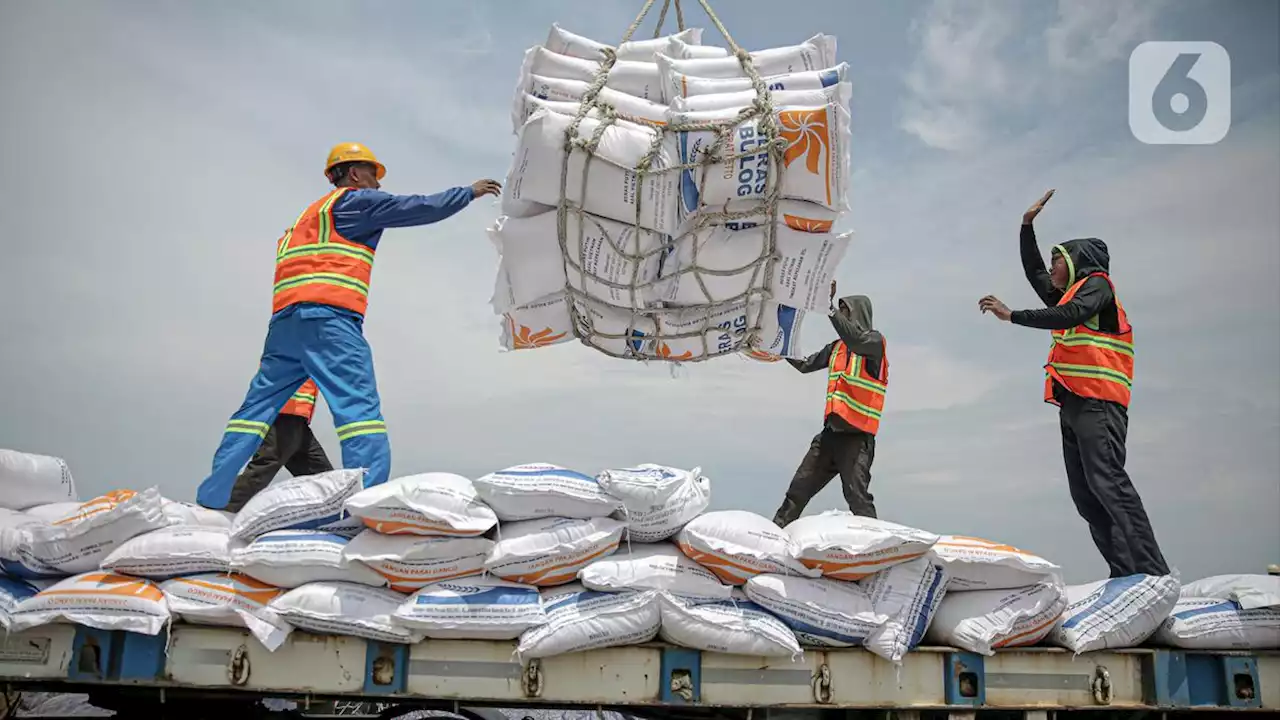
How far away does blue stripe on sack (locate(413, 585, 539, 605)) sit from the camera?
300 centimetres

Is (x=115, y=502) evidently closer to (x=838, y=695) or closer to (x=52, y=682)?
(x=52, y=682)

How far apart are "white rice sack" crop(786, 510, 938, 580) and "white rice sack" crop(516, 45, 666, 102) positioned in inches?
77.9

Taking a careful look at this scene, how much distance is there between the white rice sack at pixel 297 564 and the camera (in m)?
3.07

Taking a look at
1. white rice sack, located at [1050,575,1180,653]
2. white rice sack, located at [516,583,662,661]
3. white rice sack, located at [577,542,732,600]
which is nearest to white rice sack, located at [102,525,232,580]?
white rice sack, located at [516,583,662,661]

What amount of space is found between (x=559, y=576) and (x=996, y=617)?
4.87ft

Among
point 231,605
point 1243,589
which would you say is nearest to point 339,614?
point 231,605

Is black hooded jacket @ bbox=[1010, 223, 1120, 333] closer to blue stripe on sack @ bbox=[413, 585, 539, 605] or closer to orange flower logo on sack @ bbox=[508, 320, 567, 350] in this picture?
orange flower logo on sack @ bbox=[508, 320, 567, 350]

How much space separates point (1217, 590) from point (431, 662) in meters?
2.93

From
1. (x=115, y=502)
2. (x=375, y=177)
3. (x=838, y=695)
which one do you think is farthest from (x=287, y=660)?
(x=375, y=177)

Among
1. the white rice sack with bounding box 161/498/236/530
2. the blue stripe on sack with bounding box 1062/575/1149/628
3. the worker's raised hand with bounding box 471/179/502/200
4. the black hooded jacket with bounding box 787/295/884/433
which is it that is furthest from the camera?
the black hooded jacket with bounding box 787/295/884/433

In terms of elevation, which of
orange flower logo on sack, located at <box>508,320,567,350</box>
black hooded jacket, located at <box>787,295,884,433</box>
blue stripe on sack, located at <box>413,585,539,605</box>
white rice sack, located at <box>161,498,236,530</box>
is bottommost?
blue stripe on sack, located at <box>413,585,539,605</box>

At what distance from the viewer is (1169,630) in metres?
3.34

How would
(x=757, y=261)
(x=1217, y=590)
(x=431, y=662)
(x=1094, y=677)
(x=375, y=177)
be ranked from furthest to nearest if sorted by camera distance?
1. (x=375, y=177)
2. (x=757, y=261)
3. (x=1217, y=590)
4. (x=1094, y=677)
5. (x=431, y=662)

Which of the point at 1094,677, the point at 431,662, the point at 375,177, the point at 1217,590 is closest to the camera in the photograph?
the point at 431,662
